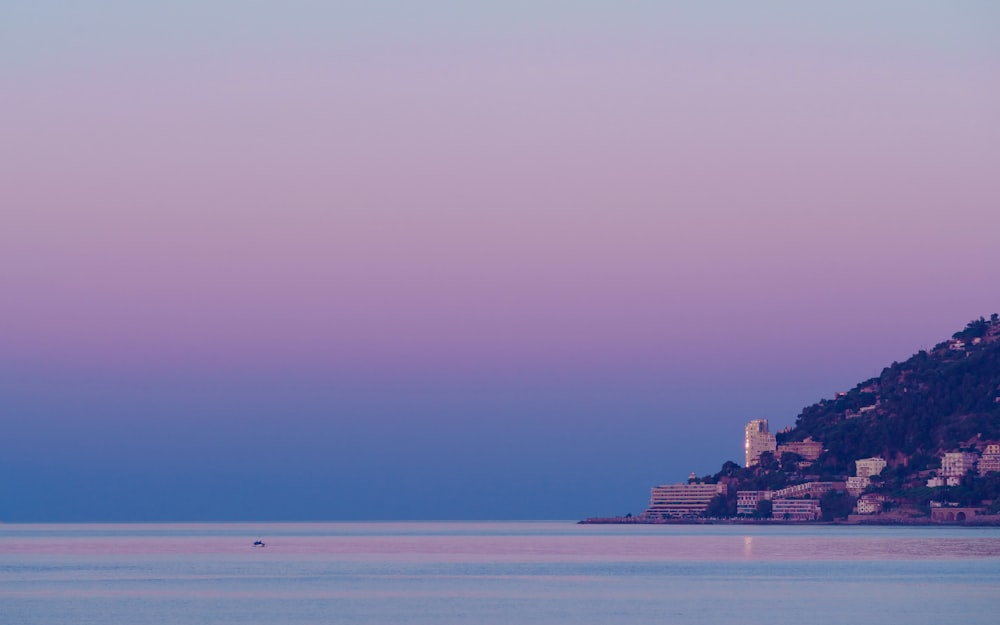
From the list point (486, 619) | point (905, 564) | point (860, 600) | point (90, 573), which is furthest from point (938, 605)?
point (90, 573)

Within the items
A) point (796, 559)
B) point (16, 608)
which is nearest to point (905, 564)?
point (796, 559)

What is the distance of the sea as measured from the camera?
77.1m

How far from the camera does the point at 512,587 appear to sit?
3814 inches

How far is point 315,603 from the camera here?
85125mm

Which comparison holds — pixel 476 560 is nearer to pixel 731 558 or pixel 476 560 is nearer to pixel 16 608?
pixel 731 558

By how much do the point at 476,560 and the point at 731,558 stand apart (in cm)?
2087

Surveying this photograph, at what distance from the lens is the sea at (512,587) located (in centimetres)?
7712

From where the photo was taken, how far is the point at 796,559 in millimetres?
133250

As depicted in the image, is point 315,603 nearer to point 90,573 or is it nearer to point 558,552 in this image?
point 90,573

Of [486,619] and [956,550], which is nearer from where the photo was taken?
[486,619]

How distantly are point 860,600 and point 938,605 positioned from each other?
4603mm

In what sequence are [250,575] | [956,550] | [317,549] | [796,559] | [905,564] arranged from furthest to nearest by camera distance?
[317,549] < [956,550] < [796,559] < [905,564] < [250,575]

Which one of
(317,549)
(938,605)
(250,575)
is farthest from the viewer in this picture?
(317,549)

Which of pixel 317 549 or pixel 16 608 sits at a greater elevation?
pixel 317 549
